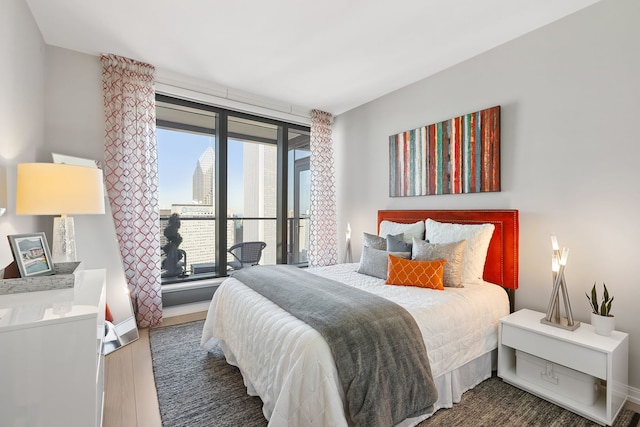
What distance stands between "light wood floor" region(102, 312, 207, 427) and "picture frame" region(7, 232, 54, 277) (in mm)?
935

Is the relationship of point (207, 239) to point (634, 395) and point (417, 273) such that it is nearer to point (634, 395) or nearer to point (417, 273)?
point (417, 273)

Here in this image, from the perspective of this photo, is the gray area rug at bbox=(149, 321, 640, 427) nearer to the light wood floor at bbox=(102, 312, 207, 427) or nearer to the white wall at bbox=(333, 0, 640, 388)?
the light wood floor at bbox=(102, 312, 207, 427)

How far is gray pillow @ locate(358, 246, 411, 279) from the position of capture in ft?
8.71

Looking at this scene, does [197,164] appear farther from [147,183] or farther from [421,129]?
[421,129]

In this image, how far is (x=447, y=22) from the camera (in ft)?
7.76

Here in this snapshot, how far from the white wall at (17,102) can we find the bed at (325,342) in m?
1.39

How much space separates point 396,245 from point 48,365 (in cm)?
243

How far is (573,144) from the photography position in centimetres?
224

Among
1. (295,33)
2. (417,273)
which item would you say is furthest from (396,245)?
(295,33)

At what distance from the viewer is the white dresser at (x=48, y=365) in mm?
1011

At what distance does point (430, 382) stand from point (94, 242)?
303 centimetres

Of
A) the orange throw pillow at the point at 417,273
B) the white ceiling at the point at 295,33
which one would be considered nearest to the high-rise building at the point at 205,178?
the white ceiling at the point at 295,33

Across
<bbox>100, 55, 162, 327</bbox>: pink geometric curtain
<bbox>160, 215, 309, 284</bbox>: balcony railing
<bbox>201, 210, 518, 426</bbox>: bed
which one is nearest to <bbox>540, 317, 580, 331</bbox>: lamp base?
<bbox>201, 210, 518, 426</bbox>: bed

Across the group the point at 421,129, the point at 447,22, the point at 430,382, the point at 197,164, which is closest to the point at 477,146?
the point at 421,129
